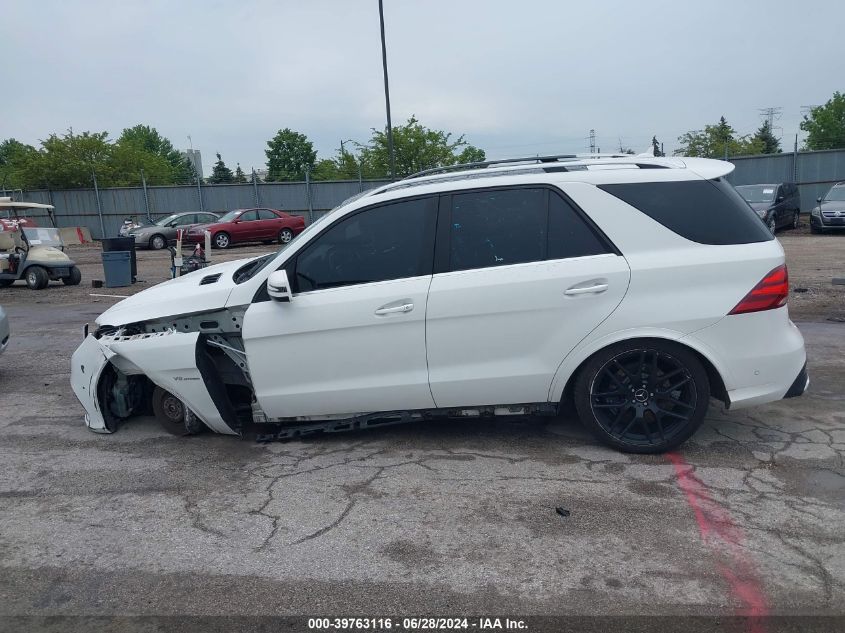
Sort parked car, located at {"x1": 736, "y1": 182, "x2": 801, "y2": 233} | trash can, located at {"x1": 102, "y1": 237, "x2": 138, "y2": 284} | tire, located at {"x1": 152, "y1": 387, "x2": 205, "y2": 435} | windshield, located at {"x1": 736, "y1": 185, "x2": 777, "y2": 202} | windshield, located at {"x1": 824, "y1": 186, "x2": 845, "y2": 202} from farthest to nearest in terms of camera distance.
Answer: windshield, located at {"x1": 736, "y1": 185, "x2": 777, "y2": 202} < parked car, located at {"x1": 736, "y1": 182, "x2": 801, "y2": 233} < windshield, located at {"x1": 824, "y1": 186, "x2": 845, "y2": 202} < trash can, located at {"x1": 102, "y1": 237, "x2": 138, "y2": 284} < tire, located at {"x1": 152, "y1": 387, "x2": 205, "y2": 435}

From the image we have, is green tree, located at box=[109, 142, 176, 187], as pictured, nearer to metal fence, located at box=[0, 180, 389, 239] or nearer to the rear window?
metal fence, located at box=[0, 180, 389, 239]

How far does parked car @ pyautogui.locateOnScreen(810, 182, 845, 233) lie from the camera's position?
2077 cm

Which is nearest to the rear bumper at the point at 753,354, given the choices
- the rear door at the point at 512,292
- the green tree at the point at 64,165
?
the rear door at the point at 512,292

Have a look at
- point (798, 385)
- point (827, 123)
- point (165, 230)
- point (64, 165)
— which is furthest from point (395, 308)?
point (827, 123)

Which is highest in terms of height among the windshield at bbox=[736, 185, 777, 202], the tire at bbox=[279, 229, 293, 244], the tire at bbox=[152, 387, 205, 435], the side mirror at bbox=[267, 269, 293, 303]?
the windshield at bbox=[736, 185, 777, 202]

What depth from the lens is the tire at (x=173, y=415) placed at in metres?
5.24

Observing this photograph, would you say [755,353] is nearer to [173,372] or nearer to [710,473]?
[710,473]

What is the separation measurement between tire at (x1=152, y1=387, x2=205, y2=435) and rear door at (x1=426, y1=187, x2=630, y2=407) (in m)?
1.84

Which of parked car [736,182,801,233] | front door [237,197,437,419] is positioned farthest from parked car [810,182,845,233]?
front door [237,197,437,419]

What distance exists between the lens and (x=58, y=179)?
3869cm

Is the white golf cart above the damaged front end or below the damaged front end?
above

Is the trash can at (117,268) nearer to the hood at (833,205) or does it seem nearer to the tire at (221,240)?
the tire at (221,240)

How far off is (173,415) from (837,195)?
2167 centimetres

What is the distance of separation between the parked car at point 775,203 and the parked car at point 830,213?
1.01 metres
